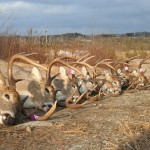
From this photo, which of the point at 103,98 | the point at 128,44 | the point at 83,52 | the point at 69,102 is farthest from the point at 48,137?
the point at 128,44

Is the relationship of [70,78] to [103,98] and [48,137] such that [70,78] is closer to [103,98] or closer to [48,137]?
[103,98]

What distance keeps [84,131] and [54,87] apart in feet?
10.2

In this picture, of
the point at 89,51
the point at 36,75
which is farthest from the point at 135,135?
the point at 89,51

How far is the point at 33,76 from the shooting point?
8.37m

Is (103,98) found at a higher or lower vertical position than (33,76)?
lower

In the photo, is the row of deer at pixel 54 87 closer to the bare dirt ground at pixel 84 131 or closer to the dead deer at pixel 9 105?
the dead deer at pixel 9 105

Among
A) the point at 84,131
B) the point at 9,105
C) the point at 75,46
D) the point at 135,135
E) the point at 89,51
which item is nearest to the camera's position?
the point at 135,135

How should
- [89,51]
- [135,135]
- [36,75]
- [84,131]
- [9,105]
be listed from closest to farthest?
[135,135]
[84,131]
[9,105]
[36,75]
[89,51]

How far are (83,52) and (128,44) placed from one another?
6038 mm

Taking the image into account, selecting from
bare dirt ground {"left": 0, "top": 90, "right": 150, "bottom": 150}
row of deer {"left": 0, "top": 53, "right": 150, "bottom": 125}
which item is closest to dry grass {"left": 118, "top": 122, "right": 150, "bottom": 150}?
bare dirt ground {"left": 0, "top": 90, "right": 150, "bottom": 150}

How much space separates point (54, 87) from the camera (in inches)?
347

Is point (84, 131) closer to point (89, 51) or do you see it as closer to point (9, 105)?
point (9, 105)

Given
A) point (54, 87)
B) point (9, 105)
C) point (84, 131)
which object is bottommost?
point (84, 131)

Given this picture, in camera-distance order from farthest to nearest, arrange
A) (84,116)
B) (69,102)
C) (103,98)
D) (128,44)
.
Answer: (128,44) < (103,98) < (69,102) < (84,116)
